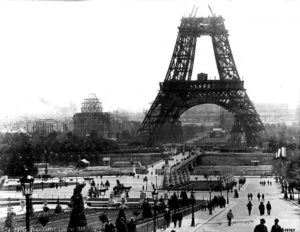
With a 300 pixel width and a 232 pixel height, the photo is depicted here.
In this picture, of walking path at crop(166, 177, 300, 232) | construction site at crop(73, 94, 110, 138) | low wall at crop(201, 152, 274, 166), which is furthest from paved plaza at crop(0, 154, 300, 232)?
construction site at crop(73, 94, 110, 138)

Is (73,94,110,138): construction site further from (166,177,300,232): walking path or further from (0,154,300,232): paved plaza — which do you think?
(166,177,300,232): walking path

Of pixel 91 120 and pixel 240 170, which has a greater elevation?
pixel 91 120

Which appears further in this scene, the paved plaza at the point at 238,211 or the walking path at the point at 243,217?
the paved plaza at the point at 238,211

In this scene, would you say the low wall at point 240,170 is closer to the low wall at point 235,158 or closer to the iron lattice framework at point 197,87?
the low wall at point 235,158

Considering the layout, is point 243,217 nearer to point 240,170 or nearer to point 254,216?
point 254,216

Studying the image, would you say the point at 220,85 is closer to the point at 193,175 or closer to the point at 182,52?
the point at 182,52

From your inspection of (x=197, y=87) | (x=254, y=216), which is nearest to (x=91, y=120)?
(x=197, y=87)

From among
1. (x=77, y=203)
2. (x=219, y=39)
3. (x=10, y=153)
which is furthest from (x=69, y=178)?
(x=77, y=203)

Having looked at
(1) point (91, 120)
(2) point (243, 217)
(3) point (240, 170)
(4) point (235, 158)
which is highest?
(1) point (91, 120)

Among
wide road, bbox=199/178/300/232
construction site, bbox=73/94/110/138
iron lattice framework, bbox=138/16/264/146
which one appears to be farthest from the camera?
construction site, bbox=73/94/110/138

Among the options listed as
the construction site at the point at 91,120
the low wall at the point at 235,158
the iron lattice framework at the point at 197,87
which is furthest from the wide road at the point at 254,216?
the construction site at the point at 91,120
